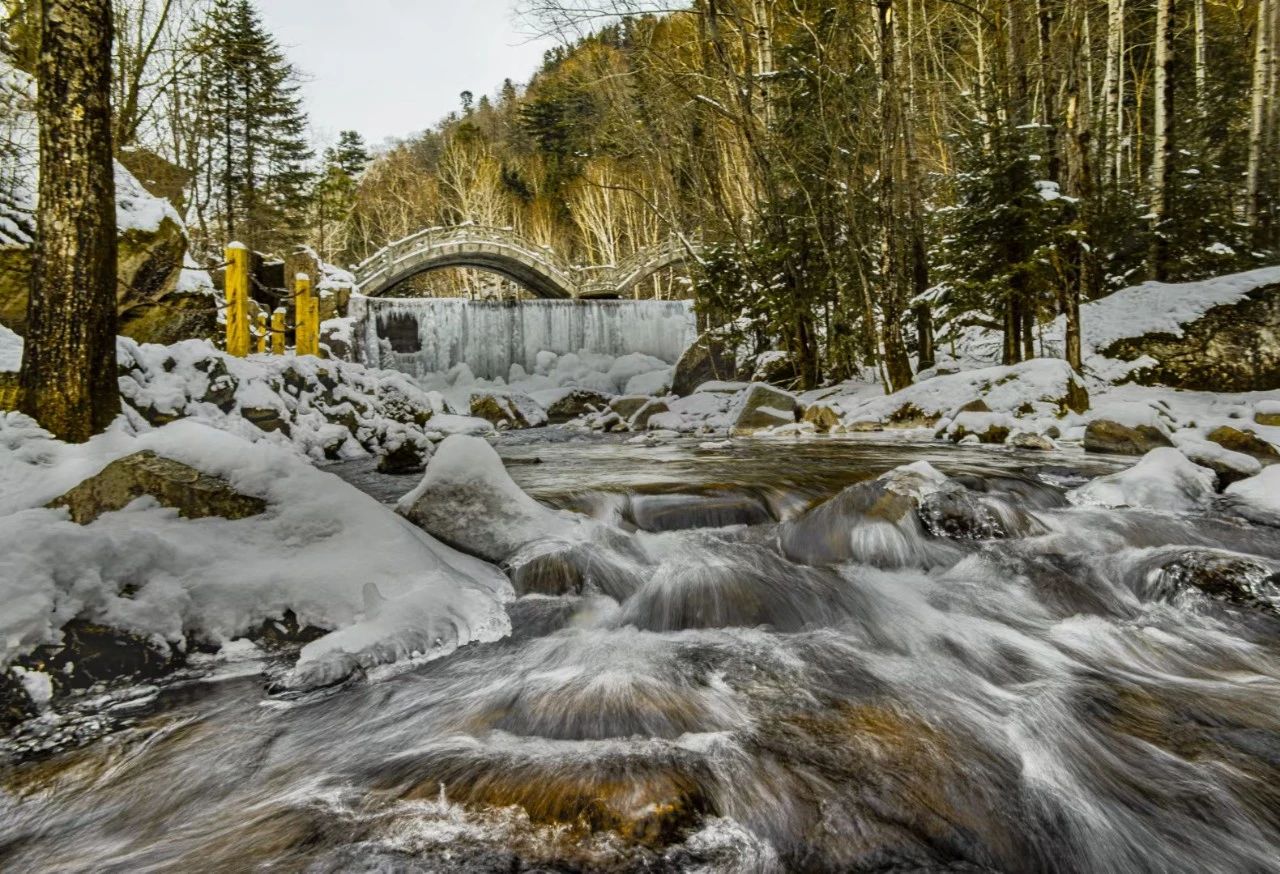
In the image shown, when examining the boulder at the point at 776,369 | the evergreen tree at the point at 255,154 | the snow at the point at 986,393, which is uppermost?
the evergreen tree at the point at 255,154

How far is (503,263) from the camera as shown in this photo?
90.5 ft

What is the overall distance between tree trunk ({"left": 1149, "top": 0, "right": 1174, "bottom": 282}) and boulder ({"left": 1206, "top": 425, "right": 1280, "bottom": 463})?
616 centimetres

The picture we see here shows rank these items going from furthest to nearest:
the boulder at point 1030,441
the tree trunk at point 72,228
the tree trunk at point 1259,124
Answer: the tree trunk at point 1259,124, the boulder at point 1030,441, the tree trunk at point 72,228

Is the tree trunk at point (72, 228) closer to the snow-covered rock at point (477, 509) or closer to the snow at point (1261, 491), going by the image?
the snow-covered rock at point (477, 509)

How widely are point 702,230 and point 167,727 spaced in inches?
607

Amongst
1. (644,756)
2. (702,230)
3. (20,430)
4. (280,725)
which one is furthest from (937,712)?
(702,230)

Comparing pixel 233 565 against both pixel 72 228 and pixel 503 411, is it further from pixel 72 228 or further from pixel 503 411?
→ pixel 503 411

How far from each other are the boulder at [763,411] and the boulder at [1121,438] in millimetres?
4354

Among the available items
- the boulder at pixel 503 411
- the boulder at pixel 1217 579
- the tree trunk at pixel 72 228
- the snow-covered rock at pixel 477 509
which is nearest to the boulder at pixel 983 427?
the boulder at pixel 1217 579

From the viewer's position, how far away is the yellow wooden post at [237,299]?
9273mm

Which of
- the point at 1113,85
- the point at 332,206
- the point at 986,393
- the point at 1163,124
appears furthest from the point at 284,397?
the point at 332,206

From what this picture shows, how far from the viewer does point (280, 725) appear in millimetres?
2291

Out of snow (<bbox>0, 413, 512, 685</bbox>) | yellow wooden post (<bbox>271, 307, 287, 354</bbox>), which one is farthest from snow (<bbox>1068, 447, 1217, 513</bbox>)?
yellow wooden post (<bbox>271, 307, 287, 354</bbox>)

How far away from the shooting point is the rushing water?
1.71m
